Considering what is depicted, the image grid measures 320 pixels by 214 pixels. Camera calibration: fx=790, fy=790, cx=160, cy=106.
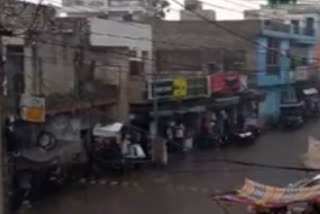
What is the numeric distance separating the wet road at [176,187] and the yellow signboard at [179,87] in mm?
1561

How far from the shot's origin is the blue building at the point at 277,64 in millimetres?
25094

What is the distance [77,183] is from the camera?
15.4 metres

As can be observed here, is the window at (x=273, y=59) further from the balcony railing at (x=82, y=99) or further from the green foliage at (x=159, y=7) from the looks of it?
the balcony railing at (x=82, y=99)

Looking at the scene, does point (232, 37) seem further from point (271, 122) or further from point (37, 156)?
point (37, 156)

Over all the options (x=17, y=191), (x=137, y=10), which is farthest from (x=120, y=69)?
(x=137, y=10)

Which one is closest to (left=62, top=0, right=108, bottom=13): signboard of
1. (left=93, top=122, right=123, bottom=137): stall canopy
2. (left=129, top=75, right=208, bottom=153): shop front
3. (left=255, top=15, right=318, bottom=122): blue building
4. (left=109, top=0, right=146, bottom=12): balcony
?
(left=109, top=0, right=146, bottom=12): balcony

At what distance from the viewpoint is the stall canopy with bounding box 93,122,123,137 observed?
16.8 m

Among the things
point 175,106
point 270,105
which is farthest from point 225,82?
point 270,105

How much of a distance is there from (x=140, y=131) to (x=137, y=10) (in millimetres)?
8193

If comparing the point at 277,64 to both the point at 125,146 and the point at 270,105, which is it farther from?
the point at 125,146

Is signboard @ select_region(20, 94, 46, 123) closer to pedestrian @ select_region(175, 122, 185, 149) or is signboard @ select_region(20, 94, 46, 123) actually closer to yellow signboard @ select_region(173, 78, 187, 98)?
yellow signboard @ select_region(173, 78, 187, 98)

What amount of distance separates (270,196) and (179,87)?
37.1ft

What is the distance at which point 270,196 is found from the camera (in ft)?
28.1

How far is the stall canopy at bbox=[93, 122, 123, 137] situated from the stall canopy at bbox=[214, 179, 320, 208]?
315 inches
